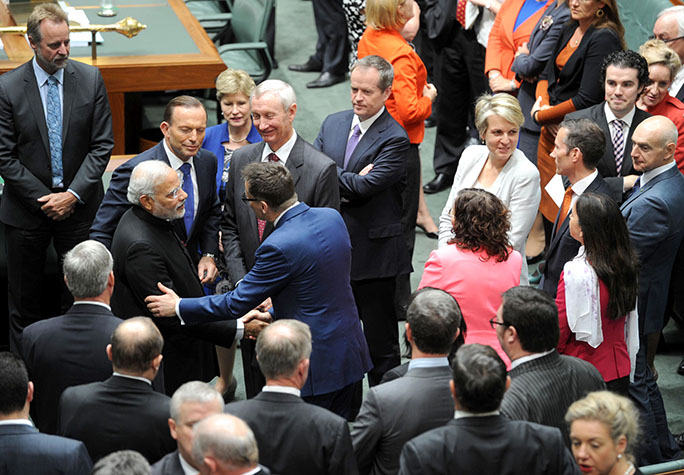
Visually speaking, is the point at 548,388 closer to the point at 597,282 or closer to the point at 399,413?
the point at 399,413

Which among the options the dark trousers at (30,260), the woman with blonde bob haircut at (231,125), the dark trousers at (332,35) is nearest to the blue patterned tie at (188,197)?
the woman with blonde bob haircut at (231,125)

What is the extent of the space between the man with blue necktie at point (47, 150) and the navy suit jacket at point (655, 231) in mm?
2690

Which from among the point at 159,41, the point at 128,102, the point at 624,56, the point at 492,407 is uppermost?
the point at 624,56

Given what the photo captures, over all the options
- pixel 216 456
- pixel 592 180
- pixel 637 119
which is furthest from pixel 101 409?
pixel 637 119

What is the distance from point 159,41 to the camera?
22.2 ft

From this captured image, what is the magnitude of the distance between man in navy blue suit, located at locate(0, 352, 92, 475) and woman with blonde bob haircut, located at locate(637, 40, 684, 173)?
3.35m

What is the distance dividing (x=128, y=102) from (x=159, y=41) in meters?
0.50

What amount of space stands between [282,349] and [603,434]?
102 cm

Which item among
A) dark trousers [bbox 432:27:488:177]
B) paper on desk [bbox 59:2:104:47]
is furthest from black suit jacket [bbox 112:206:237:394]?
dark trousers [bbox 432:27:488:177]

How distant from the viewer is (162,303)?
388 cm

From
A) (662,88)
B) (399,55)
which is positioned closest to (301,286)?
(399,55)

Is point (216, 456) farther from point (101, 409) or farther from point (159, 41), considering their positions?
point (159, 41)

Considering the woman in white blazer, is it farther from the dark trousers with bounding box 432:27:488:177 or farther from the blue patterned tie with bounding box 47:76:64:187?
the dark trousers with bounding box 432:27:488:177

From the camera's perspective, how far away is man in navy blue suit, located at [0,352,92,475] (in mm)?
2920
